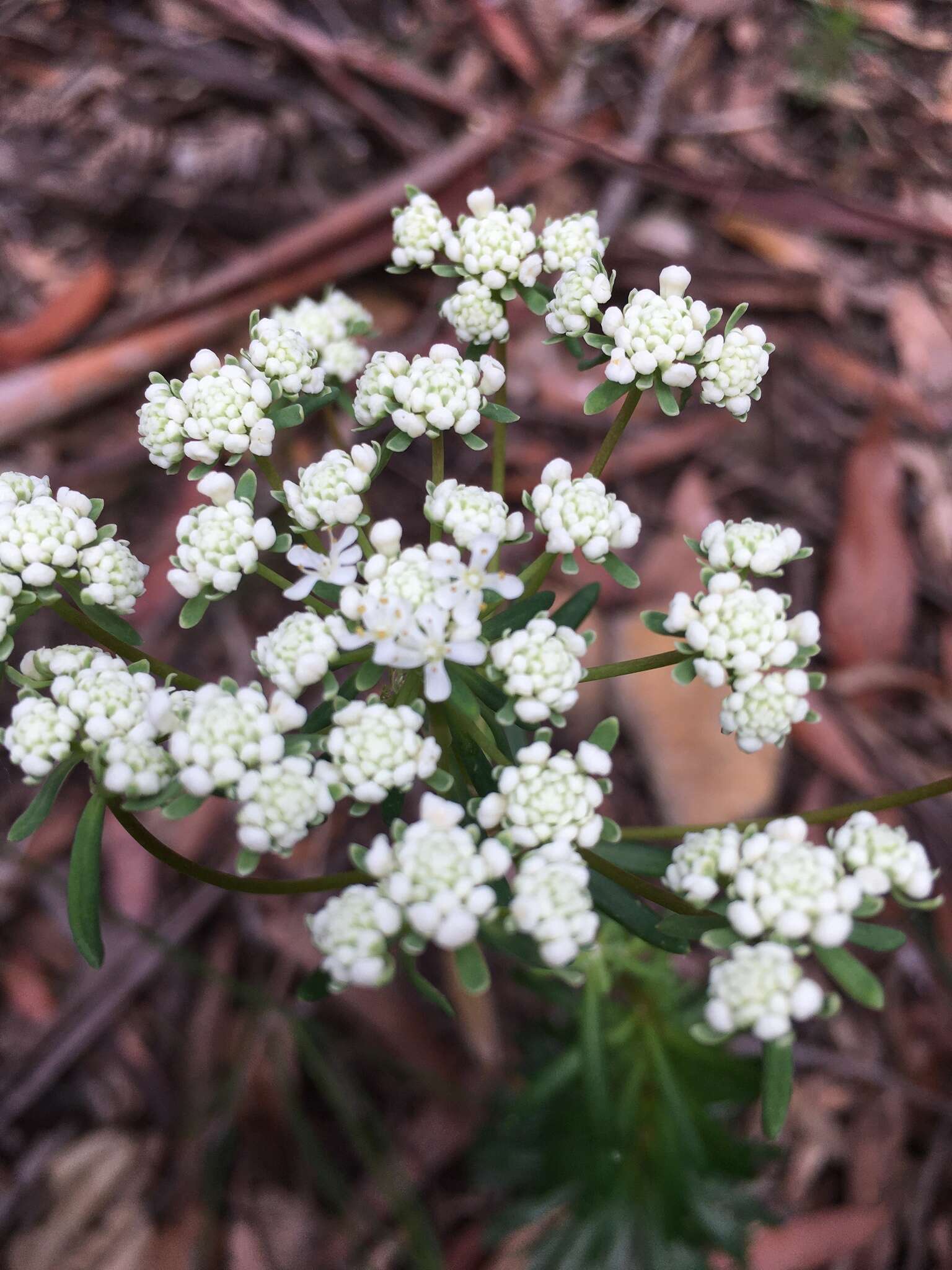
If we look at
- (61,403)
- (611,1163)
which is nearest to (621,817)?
(611,1163)

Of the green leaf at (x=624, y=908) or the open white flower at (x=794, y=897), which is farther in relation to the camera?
the green leaf at (x=624, y=908)

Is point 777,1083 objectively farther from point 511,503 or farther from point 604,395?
point 511,503

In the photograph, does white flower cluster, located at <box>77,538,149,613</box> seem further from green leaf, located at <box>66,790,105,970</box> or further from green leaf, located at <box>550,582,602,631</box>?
green leaf, located at <box>550,582,602,631</box>

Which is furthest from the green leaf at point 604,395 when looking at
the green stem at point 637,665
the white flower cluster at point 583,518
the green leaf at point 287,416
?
the green leaf at point 287,416

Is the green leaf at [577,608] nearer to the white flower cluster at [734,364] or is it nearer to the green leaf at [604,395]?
the green leaf at [604,395]

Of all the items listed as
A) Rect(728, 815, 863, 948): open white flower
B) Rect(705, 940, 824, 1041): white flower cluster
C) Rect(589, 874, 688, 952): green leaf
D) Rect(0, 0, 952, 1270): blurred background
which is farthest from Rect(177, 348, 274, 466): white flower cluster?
Rect(0, 0, 952, 1270): blurred background

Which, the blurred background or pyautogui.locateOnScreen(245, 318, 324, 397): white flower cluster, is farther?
the blurred background

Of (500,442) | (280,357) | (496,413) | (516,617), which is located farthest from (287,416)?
(516,617)
